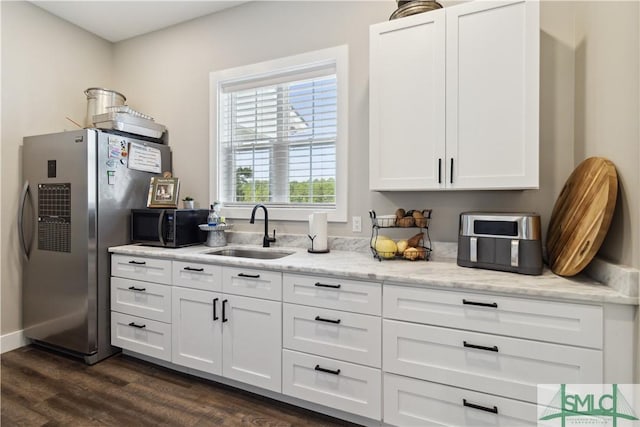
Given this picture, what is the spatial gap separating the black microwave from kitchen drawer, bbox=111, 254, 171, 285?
202 mm

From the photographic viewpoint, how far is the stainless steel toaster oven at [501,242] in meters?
1.58

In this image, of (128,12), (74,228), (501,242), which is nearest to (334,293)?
(501,242)

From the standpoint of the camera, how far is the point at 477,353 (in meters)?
1.46

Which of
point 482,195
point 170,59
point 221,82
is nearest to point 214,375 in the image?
point 482,195

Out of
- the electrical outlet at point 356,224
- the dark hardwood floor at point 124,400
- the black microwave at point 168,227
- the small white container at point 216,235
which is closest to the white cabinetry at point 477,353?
the dark hardwood floor at point 124,400

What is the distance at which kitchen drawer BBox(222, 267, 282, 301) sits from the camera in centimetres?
189

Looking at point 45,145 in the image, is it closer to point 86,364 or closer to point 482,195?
point 86,364

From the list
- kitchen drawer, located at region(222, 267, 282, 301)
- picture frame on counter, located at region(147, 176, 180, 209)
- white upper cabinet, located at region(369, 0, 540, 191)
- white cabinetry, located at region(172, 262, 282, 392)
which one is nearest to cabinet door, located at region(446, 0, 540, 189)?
white upper cabinet, located at region(369, 0, 540, 191)

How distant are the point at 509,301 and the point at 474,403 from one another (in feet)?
1.64

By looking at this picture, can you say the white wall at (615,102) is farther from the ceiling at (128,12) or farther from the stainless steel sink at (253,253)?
the ceiling at (128,12)

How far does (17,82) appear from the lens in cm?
267

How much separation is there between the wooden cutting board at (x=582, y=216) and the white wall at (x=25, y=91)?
12.8ft

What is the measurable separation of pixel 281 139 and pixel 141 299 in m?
1.65

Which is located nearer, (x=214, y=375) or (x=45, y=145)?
(x=214, y=375)
